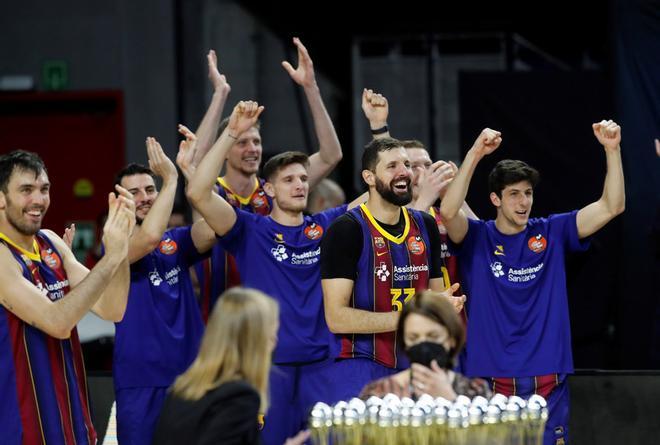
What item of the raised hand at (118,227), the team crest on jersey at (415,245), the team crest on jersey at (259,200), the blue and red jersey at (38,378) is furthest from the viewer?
the team crest on jersey at (259,200)

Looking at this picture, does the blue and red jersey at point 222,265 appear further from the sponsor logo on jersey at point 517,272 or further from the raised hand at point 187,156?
the sponsor logo on jersey at point 517,272

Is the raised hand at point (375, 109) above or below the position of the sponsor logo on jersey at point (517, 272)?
above

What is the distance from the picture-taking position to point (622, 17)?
9.30 metres

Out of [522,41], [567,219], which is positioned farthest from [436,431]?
[522,41]

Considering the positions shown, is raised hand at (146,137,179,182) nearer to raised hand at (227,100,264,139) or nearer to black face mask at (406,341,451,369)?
raised hand at (227,100,264,139)

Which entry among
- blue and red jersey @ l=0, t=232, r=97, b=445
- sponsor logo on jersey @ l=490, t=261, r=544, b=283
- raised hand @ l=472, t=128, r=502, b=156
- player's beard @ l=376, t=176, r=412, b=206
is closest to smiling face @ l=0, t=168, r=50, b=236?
blue and red jersey @ l=0, t=232, r=97, b=445

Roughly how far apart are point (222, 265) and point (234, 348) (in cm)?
354

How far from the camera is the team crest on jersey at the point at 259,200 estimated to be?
7.74m

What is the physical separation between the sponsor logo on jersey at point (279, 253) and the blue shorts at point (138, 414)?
1.01 m

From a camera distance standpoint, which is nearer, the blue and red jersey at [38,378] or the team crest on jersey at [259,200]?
the blue and red jersey at [38,378]

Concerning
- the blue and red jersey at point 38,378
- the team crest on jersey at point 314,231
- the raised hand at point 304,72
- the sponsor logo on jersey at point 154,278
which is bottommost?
the blue and red jersey at point 38,378

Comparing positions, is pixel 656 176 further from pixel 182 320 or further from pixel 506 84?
pixel 182 320

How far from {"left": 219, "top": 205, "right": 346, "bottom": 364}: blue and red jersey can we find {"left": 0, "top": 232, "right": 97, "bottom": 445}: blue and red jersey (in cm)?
136

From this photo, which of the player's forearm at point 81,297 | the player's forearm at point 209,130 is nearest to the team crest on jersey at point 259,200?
the player's forearm at point 209,130
